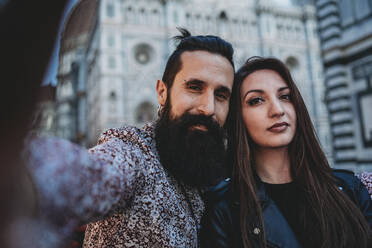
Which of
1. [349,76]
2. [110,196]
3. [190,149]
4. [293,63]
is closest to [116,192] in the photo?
[110,196]

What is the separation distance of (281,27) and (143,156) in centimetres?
3200

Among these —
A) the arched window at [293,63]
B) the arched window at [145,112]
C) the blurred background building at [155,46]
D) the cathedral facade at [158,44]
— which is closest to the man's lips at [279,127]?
the blurred background building at [155,46]

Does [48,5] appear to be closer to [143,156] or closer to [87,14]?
[87,14]

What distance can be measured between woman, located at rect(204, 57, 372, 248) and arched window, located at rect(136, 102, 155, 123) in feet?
70.3

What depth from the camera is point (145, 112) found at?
76.4 feet

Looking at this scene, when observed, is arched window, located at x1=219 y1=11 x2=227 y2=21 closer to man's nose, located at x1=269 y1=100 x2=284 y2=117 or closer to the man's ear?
the man's ear

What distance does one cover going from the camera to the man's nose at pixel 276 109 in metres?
Answer: 1.68

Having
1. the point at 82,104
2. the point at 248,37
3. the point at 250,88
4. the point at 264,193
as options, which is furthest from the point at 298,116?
the point at 82,104

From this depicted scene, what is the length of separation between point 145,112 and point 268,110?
21.9 meters

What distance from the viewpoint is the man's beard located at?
143cm

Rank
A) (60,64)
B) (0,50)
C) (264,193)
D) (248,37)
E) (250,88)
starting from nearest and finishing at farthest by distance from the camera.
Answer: (0,50) < (60,64) < (264,193) < (250,88) < (248,37)

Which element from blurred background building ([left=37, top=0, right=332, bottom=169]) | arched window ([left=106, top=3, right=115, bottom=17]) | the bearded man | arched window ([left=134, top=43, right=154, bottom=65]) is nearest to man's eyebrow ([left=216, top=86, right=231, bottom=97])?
the bearded man

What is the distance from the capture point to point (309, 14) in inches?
1199

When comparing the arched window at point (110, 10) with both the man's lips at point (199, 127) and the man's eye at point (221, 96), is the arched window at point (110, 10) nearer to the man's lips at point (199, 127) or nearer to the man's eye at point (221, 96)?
the man's eye at point (221, 96)
